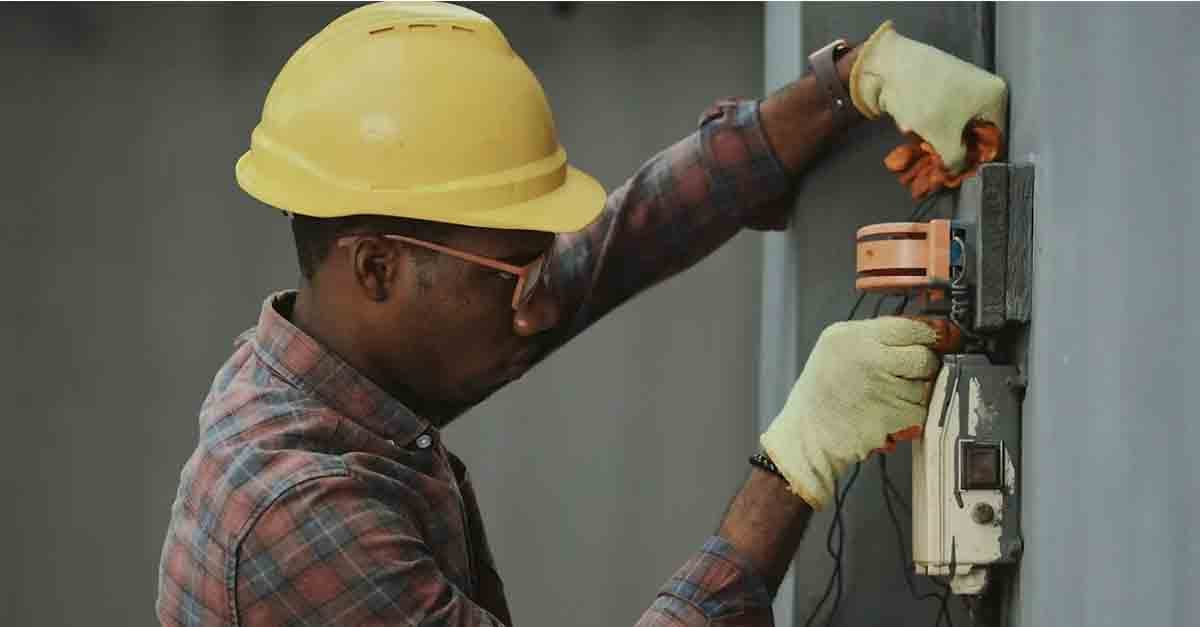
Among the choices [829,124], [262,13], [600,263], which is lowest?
[600,263]

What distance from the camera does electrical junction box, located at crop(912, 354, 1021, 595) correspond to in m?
1.66

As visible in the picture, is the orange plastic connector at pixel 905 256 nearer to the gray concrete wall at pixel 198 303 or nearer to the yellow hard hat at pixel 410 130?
the yellow hard hat at pixel 410 130

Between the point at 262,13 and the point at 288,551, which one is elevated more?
the point at 262,13

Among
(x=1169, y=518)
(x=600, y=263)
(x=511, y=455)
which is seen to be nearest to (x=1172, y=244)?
(x=1169, y=518)

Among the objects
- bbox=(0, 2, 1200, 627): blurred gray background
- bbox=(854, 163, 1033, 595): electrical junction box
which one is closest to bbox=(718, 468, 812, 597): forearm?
bbox=(854, 163, 1033, 595): electrical junction box

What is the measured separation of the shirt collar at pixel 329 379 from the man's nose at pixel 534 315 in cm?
17

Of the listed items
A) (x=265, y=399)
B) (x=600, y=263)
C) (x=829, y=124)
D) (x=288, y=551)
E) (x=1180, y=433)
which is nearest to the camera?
(x=1180, y=433)

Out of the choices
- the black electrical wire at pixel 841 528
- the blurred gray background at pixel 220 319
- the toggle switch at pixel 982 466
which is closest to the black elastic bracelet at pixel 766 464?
the toggle switch at pixel 982 466

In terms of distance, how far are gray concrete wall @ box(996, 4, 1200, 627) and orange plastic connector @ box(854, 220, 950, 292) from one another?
19 cm

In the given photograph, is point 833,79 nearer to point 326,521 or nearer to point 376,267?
point 376,267

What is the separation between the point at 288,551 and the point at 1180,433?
903 millimetres

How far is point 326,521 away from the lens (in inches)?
61.5

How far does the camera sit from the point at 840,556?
2.14m

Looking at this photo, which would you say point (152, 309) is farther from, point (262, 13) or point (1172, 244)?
point (1172, 244)
